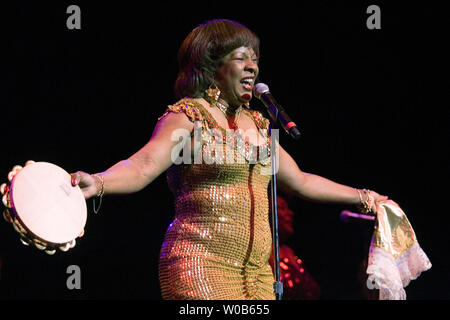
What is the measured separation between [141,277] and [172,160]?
2.22 metres

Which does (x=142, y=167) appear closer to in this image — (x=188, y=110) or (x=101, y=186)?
(x=101, y=186)

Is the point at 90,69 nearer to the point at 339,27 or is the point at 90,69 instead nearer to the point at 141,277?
the point at 141,277

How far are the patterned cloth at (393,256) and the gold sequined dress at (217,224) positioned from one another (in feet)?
1.69

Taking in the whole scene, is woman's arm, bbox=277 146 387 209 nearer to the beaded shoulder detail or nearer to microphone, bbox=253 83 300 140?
microphone, bbox=253 83 300 140

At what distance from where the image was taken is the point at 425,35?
4492 millimetres

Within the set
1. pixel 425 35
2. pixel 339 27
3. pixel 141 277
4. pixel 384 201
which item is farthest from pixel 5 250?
pixel 425 35

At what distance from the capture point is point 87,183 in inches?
78.0

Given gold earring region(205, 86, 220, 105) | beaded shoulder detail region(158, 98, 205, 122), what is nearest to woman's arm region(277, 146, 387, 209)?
gold earring region(205, 86, 220, 105)

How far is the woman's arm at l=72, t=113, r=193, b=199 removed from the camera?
6.57 feet

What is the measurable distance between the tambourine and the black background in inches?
83.0

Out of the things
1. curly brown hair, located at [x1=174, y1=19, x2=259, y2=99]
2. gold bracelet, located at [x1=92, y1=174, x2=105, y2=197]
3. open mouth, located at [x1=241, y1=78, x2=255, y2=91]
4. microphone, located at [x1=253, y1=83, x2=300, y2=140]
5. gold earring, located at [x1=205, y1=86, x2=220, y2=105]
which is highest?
curly brown hair, located at [x1=174, y1=19, x2=259, y2=99]

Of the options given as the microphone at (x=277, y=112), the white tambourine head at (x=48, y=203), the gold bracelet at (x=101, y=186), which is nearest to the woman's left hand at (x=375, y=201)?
the microphone at (x=277, y=112)

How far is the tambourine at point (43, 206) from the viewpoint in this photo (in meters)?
1.73

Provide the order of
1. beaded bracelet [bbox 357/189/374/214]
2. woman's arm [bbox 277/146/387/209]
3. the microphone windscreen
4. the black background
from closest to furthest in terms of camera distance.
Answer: the microphone windscreen < woman's arm [bbox 277/146/387/209] < beaded bracelet [bbox 357/189/374/214] < the black background
